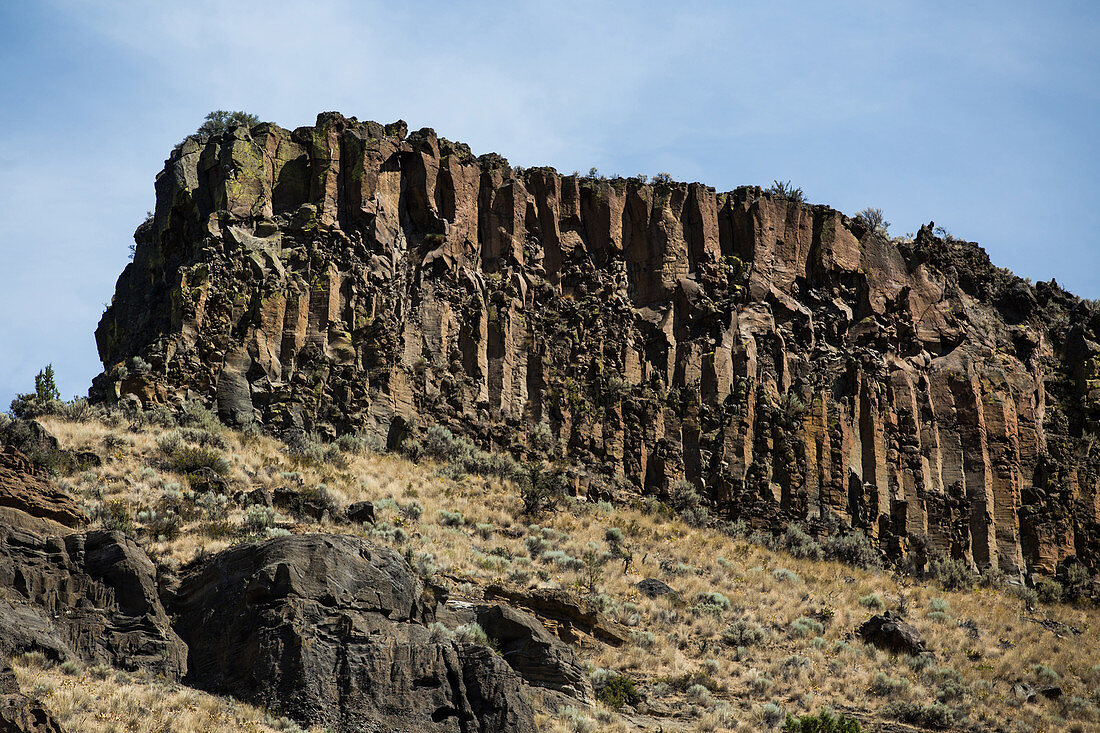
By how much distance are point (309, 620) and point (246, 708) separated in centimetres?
186

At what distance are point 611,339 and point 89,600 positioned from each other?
23687mm

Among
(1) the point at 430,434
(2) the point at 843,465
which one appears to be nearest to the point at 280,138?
(1) the point at 430,434

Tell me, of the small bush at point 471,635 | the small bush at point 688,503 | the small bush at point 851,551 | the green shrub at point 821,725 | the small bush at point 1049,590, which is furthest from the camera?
the small bush at point 1049,590

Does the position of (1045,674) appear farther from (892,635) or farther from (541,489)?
(541,489)

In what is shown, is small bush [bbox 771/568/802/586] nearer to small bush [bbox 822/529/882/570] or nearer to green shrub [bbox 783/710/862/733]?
small bush [bbox 822/529/882/570]

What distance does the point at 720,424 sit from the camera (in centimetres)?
3903

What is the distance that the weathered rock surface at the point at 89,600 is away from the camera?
58.1 ft

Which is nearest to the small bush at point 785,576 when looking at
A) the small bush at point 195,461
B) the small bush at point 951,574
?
the small bush at point 951,574

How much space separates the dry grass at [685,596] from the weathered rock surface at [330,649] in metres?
2.07

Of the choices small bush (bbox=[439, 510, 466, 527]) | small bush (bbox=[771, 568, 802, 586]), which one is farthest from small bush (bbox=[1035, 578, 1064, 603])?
small bush (bbox=[439, 510, 466, 527])

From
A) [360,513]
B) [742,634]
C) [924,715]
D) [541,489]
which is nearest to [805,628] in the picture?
[742,634]

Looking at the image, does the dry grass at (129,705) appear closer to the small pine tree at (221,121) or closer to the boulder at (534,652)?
the boulder at (534,652)

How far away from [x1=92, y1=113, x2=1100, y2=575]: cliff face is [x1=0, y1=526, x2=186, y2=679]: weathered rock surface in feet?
41.2

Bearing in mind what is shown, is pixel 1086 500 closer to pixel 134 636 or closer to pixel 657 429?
pixel 657 429
